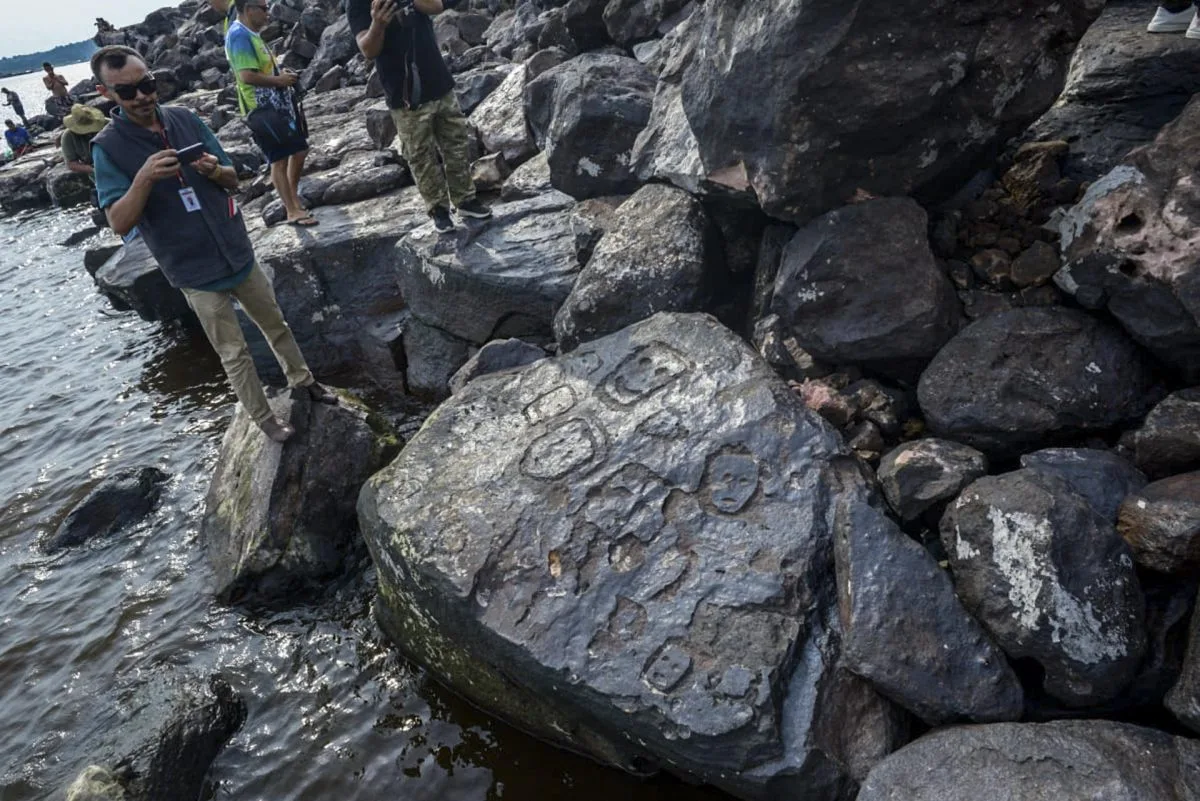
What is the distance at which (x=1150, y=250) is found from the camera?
12.4ft

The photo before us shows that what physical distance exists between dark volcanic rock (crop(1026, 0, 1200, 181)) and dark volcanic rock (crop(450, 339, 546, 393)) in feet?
13.7

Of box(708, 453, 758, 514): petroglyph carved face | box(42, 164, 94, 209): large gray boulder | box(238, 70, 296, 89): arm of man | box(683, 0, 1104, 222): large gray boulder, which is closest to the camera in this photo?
box(708, 453, 758, 514): petroglyph carved face

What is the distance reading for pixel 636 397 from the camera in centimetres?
485

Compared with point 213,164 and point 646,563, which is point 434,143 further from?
point 646,563

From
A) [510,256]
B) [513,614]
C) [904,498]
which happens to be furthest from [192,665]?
[904,498]

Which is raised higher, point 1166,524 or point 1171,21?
point 1171,21

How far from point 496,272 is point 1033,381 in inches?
189

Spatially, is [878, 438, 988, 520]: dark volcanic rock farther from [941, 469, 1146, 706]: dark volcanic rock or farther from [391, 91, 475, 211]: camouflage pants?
[391, 91, 475, 211]: camouflage pants

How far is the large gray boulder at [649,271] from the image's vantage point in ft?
18.9

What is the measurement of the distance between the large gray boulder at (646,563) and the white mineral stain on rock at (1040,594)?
2.43ft

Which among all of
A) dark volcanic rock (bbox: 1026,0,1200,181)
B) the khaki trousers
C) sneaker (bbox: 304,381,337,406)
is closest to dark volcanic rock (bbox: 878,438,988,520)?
dark volcanic rock (bbox: 1026,0,1200,181)

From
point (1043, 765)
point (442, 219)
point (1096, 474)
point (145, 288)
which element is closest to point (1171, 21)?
point (1096, 474)

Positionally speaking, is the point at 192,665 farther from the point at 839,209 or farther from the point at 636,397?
the point at 839,209

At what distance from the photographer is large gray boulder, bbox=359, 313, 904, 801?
352 centimetres
